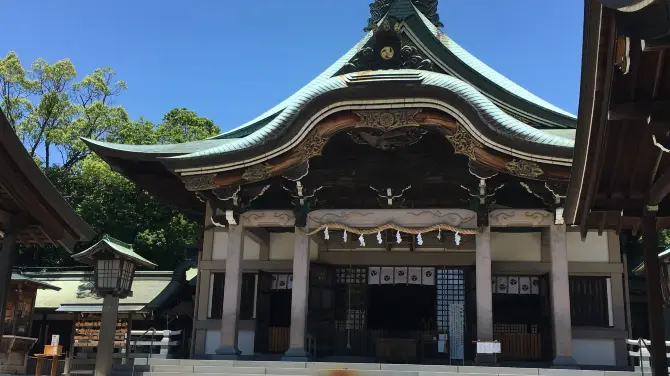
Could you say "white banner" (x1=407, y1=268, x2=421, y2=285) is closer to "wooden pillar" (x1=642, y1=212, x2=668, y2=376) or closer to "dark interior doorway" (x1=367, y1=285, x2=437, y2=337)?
"dark interior doorway" (x1=367, y1=285, x2=437, y2=337)

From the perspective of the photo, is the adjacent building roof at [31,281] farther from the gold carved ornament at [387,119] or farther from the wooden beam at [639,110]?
the wooden beam at [639,110]

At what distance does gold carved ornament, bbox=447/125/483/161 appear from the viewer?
12388mm

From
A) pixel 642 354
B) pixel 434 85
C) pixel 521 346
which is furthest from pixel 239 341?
pixel 642 354

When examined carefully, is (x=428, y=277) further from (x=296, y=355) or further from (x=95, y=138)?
(x=95, y=138)

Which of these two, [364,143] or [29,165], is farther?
[364,143]

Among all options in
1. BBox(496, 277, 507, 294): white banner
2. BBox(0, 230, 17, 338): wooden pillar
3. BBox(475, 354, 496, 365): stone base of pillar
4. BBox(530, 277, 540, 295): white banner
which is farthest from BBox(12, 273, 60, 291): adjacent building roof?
BBox(530, 277, 540, 295): white banner

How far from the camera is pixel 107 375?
11094 mm

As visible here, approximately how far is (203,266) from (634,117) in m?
12.2

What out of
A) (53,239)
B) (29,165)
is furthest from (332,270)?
(29,165)

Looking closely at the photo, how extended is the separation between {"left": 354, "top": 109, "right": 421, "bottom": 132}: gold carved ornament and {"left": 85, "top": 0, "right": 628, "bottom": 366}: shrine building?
0.04 m

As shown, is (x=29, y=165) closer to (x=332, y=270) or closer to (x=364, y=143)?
(x=364, y=143)

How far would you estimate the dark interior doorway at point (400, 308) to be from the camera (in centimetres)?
1723

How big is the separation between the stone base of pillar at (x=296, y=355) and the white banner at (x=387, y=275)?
3821mm

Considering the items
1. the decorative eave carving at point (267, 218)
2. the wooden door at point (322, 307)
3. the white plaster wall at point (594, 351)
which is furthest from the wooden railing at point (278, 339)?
the white plaster wall at point (594, 351)
